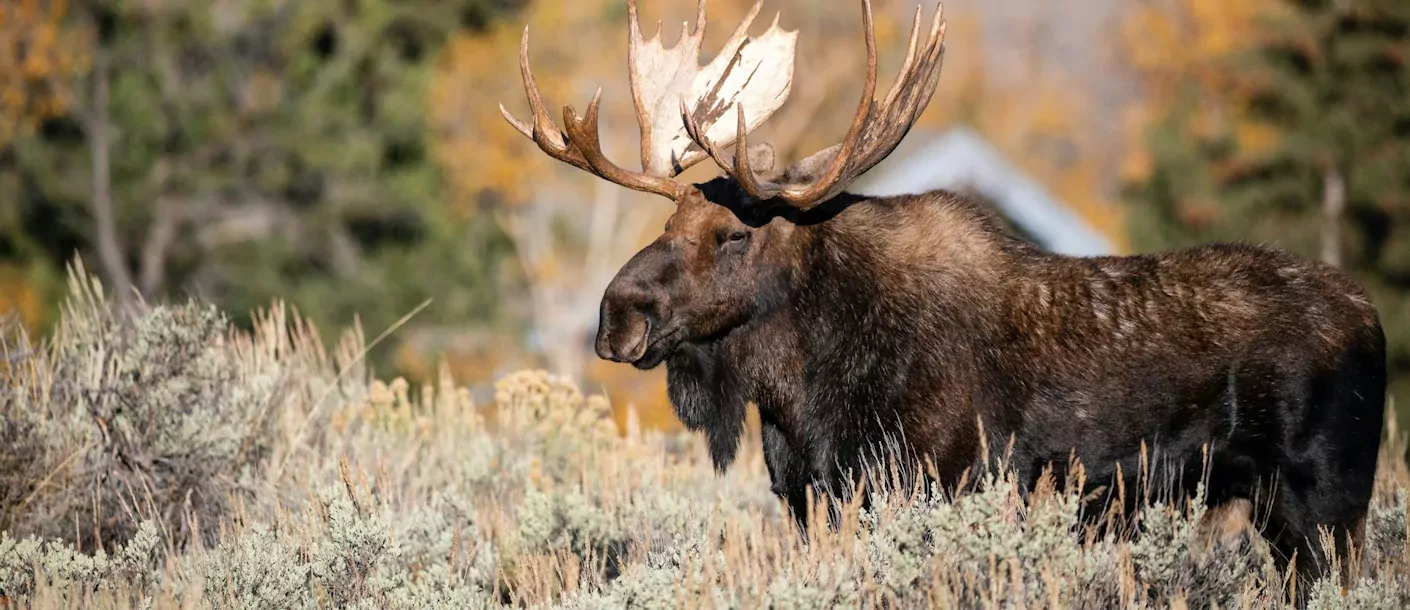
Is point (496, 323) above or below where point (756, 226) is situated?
above

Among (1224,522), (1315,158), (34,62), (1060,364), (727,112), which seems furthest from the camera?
(34,62)

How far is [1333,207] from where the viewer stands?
26.2 m

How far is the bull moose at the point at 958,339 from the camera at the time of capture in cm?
560

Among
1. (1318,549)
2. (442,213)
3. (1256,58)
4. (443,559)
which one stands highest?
(442,213)

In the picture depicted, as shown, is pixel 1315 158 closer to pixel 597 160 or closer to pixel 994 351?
pixel 994 351

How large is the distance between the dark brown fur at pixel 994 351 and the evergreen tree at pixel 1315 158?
66.7ft

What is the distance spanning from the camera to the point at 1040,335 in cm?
579

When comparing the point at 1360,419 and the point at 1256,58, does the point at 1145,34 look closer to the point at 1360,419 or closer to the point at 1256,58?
the point at 1256,58

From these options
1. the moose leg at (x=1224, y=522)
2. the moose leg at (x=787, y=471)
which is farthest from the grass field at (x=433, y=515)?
the moose leg at (x=787, y=471)

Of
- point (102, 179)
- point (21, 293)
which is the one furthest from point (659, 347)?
point (102, 179)

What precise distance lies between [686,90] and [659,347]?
4.51 ft

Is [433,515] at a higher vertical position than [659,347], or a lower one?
lower

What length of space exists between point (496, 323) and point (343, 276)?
3654 millimetres

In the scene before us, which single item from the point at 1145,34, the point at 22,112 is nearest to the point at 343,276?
the point at 22,112
